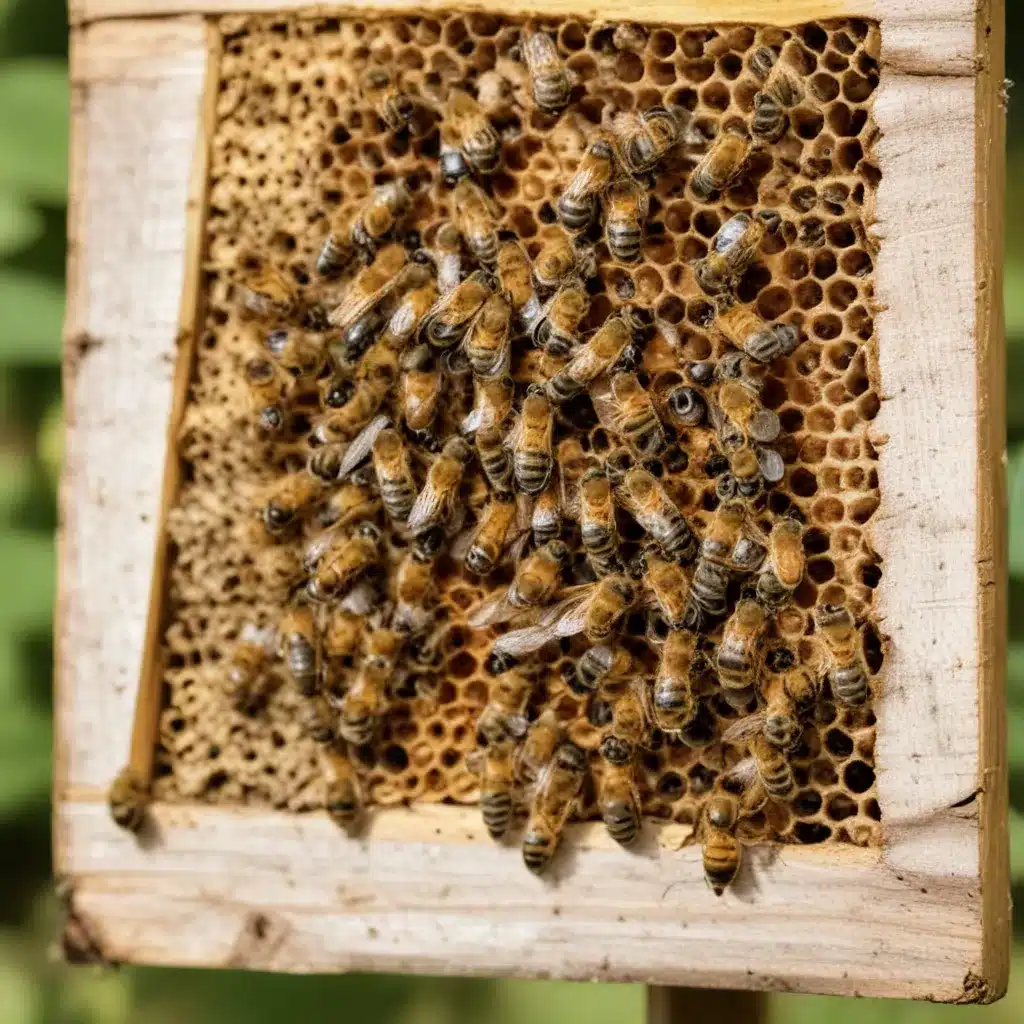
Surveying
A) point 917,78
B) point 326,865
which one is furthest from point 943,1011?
point 917,78

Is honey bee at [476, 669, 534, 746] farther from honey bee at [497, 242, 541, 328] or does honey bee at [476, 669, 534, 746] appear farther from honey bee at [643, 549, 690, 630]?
honey bee at [497, 242, 541, 328]

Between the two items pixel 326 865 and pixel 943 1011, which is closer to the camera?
pixel 326 865

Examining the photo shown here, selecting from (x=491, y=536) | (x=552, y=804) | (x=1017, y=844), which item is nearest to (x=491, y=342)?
(x=491, y=536)

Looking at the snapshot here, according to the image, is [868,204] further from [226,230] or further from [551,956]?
[551,956]

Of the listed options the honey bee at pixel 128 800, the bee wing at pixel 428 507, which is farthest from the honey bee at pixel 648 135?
the honey bee at pixel 128 800

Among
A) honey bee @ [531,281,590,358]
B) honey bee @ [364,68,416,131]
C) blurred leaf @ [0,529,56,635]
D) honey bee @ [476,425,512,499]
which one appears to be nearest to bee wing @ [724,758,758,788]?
honey bee @ [476,425,512,499]
